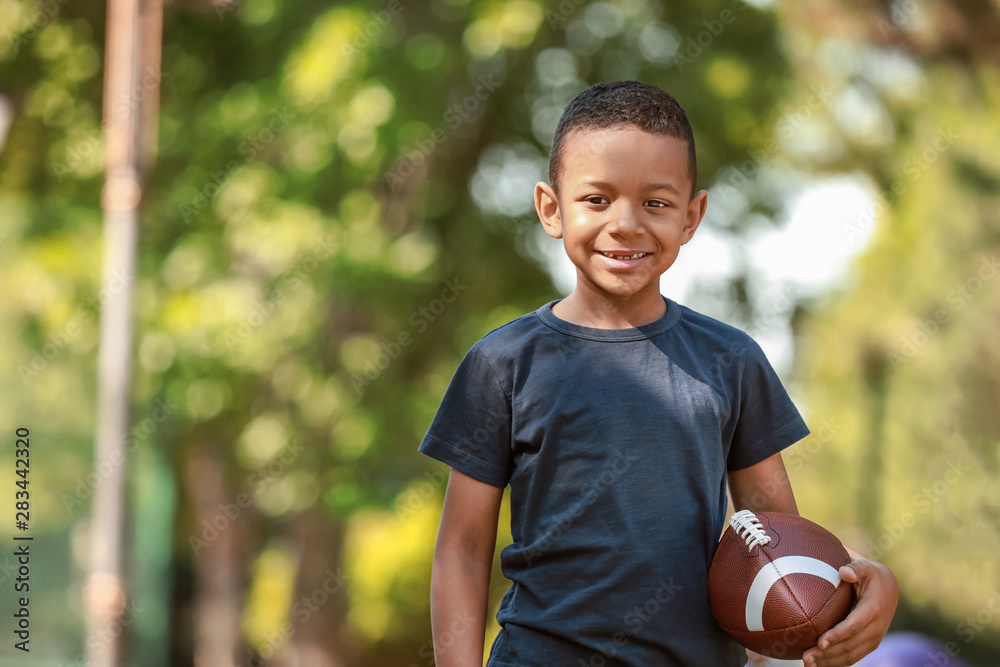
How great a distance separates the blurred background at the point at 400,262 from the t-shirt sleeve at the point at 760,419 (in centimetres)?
544

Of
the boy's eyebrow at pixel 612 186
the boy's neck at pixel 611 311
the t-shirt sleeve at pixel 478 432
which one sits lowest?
the t-shirt sleeve at pixel 478 432

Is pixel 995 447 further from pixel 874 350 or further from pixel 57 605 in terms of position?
pixel 57 605

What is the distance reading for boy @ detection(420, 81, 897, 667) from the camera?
5.83 feet

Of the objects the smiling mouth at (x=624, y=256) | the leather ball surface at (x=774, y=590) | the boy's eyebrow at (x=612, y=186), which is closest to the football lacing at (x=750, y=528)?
the leather ball surface at (x=774, y=590)

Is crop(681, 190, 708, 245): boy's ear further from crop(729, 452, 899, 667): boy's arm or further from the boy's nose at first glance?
crop(729, 452, 899, 667): boy's arm

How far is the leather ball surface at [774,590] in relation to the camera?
69.9 inches

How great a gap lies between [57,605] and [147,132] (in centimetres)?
438

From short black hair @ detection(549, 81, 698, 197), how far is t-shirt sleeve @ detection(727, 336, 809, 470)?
0.40m

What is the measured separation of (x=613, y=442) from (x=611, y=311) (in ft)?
0.98

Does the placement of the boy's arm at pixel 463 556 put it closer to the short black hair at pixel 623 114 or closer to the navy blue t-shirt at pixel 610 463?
the navy blue t-shirt at pixel 610 463

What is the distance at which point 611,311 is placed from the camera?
78.2 inches

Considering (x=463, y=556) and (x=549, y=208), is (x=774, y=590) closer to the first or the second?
(x=463, y=556)

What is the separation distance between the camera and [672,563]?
1799mm

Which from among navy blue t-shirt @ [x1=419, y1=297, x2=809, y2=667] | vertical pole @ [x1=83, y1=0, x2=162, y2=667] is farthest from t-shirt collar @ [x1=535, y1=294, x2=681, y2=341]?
vertical pole @ [x1=83, y1=0, x2=162, y2=667]
